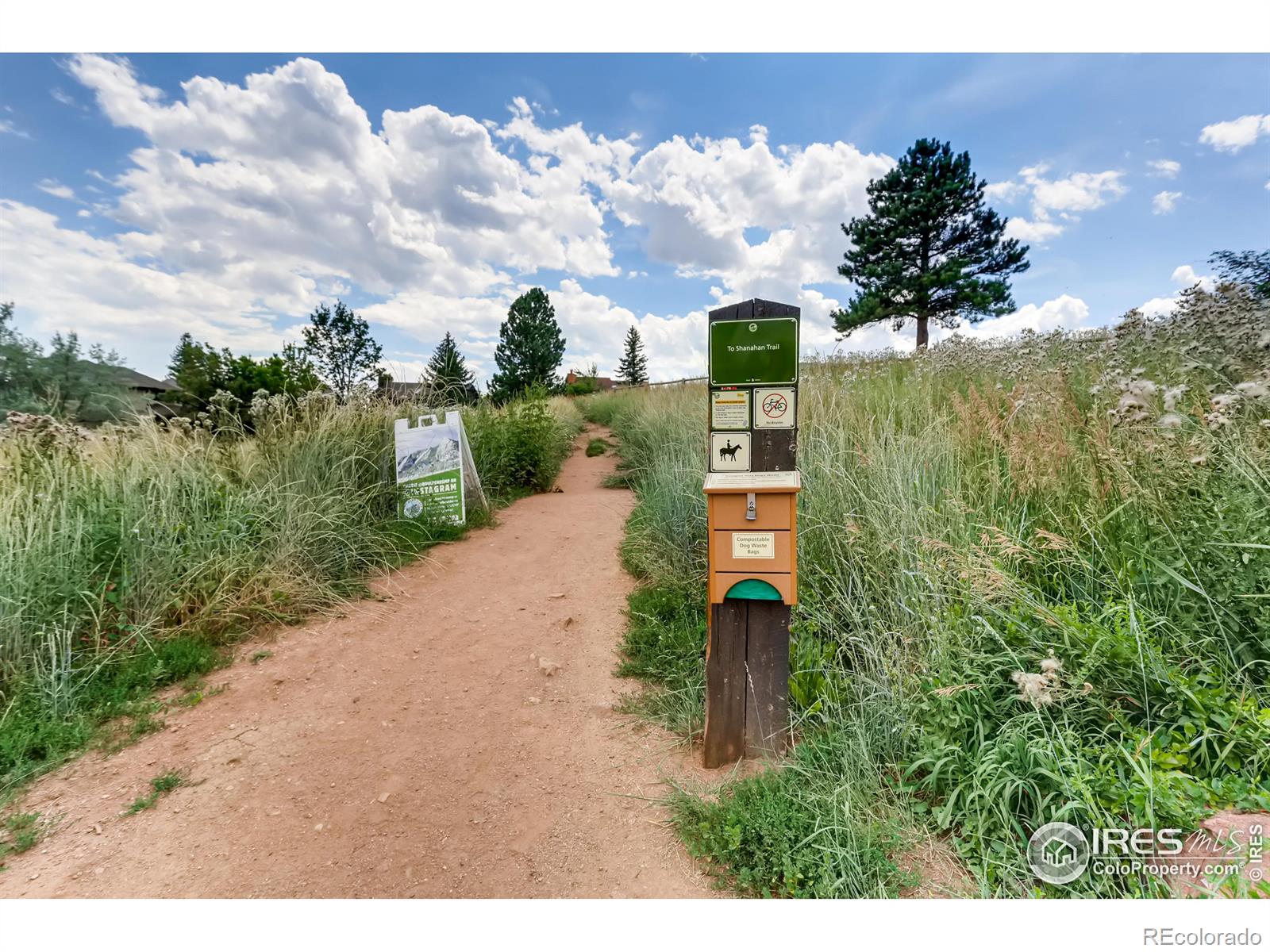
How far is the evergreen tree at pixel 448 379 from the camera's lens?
24.1ft

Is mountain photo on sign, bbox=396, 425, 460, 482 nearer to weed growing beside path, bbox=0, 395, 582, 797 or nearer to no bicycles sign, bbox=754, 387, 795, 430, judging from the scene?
weed growing beside path, bbox=0, 395, 582, 797

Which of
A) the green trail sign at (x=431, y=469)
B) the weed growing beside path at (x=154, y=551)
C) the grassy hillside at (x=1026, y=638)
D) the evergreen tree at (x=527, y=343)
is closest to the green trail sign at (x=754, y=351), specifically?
the grassy hillside at (x=1026, y=638)

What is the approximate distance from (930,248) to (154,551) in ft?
61.0

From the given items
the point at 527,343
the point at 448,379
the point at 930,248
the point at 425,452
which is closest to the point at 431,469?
the point at 425,452

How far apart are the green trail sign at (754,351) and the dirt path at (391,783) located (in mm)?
1752

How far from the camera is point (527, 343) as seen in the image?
92.0 feet

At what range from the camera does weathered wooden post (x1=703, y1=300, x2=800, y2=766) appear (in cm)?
204

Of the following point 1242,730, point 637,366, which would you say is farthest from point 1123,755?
point 637,366

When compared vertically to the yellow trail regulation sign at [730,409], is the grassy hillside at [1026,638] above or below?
below

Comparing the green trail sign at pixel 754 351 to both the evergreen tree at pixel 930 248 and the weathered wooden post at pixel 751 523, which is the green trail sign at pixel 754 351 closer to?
the weathered wooden post at pixel 751 523

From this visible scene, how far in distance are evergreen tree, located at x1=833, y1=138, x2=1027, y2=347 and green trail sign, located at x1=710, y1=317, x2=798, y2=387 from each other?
1531 centimetres

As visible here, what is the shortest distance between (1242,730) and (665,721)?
79.4 inches

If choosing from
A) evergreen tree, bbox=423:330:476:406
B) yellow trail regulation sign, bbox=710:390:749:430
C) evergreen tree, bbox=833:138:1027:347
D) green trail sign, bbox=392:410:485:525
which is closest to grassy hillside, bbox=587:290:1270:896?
yellow trail regulation sign, bbox=710:390:749:430

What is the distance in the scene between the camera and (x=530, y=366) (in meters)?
28.1
